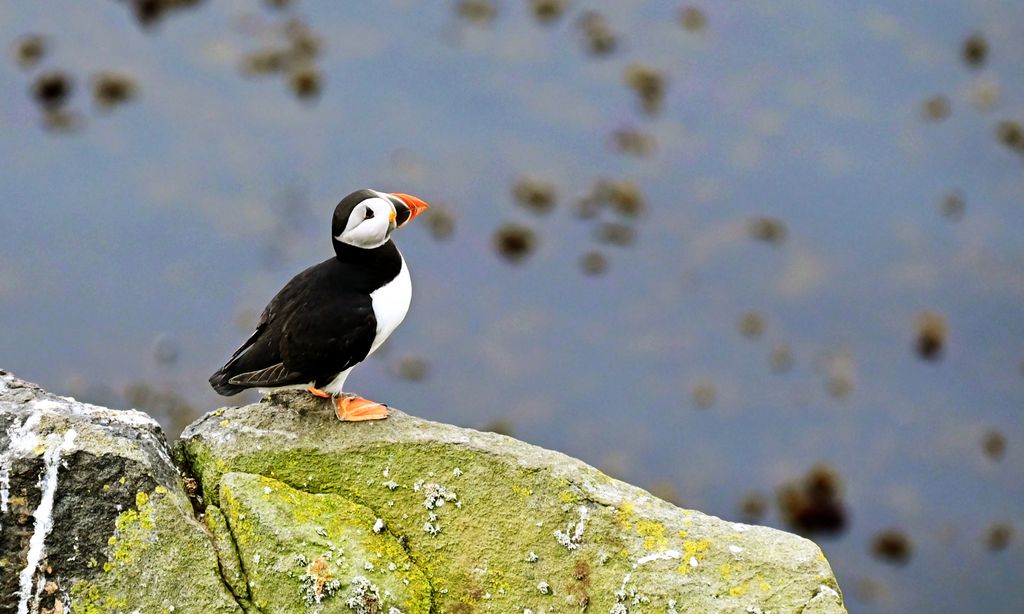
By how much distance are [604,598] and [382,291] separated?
204 cm

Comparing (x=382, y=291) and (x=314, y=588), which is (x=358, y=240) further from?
(x=314, y=588)

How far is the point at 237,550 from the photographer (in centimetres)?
552

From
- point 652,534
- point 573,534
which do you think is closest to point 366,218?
point 573,534

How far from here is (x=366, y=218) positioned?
6.33 m

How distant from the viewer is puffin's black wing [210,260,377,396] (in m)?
6.34

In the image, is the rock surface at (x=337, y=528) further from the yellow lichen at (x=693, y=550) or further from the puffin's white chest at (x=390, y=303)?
the puffin's white chest at (x=390, y=303)

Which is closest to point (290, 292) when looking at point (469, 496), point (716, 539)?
point (469, 496)

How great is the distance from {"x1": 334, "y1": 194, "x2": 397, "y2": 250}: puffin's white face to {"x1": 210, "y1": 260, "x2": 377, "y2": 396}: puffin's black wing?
0.91 feet

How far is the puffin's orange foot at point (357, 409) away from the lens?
247 inches

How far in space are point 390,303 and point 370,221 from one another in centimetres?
49

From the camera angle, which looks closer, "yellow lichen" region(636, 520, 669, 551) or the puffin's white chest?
"yellow lichen" region(636, 520, 669, 551)

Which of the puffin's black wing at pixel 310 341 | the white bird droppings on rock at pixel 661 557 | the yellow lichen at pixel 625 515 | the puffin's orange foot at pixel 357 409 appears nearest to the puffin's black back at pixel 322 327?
the puffin's black wing at pixel 310 341

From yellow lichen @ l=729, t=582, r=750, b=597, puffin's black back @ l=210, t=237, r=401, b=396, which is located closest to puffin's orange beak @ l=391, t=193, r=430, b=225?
puffin's black back @ l=210, t=237, r=401, b=396

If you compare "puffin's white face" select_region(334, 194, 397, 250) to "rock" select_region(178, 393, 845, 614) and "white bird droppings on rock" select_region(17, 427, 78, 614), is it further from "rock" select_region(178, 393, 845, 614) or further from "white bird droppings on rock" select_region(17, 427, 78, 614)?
"white bird droppings on rock" select_region(17, 427, 78, 614)
